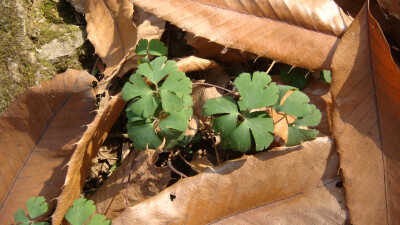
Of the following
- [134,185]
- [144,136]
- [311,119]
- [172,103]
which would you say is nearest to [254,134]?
[311,119]

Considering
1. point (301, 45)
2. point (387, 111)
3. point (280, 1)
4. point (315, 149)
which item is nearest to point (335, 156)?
point (315, 149)

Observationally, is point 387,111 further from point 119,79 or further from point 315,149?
point 119,79

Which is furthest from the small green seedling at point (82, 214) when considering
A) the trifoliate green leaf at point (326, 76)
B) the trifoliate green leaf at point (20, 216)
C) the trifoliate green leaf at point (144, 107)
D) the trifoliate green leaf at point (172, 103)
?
the trifoliate green leaf at point (326, 76)

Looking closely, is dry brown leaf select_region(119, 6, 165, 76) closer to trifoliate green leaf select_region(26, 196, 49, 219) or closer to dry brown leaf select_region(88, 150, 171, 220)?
dry brown leaf select_region(88, 150, 171, 220)

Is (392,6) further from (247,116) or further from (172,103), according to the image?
(172,103)

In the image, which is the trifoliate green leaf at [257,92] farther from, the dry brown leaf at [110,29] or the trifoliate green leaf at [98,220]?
the trifoliate green leaf at [98,220]
